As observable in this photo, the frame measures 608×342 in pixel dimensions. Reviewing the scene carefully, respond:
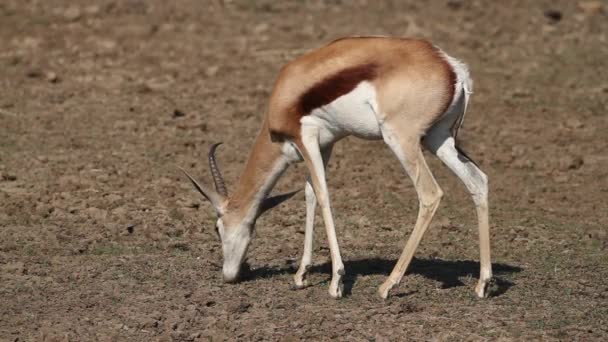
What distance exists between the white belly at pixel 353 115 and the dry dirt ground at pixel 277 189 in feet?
3.55

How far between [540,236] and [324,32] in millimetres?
6680

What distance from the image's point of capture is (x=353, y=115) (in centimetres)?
723

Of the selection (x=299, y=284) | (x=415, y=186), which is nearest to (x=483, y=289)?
(x=415, y=186)

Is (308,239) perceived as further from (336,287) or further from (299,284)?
(336,287)

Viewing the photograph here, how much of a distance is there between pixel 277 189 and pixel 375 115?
3.00 meters

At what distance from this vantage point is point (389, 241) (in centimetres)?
891

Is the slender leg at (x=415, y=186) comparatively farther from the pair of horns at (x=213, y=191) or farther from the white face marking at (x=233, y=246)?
the pair of horns at (x=213, y=191)

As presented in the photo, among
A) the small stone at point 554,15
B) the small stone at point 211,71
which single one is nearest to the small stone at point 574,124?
the small stone at point 211,71

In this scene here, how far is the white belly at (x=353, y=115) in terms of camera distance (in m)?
7.18

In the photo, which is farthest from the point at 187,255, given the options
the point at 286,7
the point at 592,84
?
the point at 286,7

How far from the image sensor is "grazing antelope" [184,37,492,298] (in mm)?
7117

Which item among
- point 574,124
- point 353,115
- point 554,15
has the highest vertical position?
point 353,115

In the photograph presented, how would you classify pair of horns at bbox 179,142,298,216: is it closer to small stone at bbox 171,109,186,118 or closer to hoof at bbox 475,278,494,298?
hoof at bbox 475,278,494,298

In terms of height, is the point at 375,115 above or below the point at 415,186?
above
